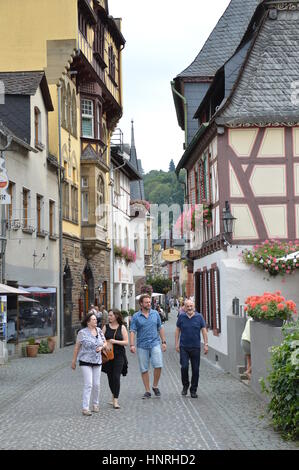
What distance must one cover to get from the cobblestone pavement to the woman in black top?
1.29 feet

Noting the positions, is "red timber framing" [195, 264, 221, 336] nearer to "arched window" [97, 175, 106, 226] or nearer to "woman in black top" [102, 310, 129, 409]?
"woman in black top" [102, 310, 129, 409]

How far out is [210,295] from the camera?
24.6m

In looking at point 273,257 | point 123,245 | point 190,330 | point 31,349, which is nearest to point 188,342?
point 190,330

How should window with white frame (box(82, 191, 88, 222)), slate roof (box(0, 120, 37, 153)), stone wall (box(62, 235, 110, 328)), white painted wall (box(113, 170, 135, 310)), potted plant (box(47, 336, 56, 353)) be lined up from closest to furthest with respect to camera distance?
slate roof (box(0, 120, 37, 153)) < potted plant (box(47, 336, 56, 353)) < stone wall (box(62, 235, 110, 328)) < window with white frame (box(82, 191, 88, 222)) < white painted wall (box(113, 170, 135, 310))

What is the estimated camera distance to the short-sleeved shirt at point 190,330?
1425 centimetres

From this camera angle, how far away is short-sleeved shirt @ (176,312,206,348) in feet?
46.8

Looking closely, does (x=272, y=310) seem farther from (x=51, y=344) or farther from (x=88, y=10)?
(x=88, y=10)

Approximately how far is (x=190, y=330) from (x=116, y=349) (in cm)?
185

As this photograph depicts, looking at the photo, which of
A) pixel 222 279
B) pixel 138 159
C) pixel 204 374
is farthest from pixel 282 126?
pixel 138 159

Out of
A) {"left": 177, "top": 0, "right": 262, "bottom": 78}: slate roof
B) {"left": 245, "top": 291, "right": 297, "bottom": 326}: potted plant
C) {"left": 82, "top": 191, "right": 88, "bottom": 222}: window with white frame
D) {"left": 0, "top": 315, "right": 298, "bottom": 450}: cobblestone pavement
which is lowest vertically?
{"left": 0, "top": 315, "right": 298, "bottom": 450}: cobblestone pavement

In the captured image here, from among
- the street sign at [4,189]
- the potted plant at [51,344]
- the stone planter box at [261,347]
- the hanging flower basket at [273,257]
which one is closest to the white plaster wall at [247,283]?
the hanging flower basket at [273,257]

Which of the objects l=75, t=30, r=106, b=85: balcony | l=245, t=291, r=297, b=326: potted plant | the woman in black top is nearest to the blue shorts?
the woman in black top

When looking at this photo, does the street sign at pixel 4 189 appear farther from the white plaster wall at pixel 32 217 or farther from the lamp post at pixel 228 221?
the lamp post at pixel 228 221

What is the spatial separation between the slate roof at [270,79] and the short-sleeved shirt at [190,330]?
8380 millimetres
